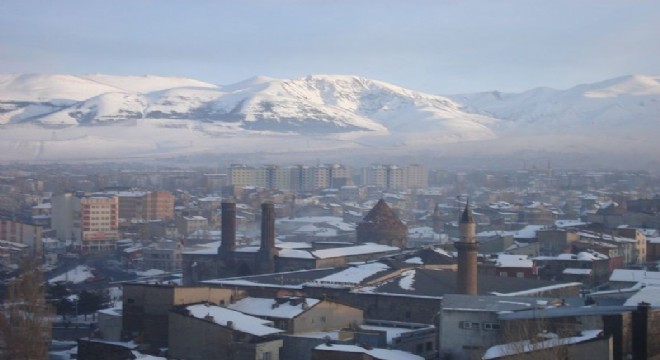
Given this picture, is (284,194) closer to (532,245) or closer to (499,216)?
(499,216)

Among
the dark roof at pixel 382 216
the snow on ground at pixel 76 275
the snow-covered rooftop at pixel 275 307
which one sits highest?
the dark roof at pixel 382 216

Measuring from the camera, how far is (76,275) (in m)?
38.6

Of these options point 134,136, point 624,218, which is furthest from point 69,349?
point 134,136

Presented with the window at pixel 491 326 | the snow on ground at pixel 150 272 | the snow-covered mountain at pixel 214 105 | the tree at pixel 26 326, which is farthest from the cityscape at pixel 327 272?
the snow-covered mountain at pixel 214 105

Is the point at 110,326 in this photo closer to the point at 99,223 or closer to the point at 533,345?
the point at 533,345

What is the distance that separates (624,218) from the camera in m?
50.4

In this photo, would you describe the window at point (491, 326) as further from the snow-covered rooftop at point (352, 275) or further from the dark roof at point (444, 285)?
the snow-covered rooftop at point (352, 275)

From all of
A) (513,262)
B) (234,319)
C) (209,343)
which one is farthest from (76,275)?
(209,343)

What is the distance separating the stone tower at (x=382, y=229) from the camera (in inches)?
1444

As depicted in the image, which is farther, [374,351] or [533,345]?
[374,351]

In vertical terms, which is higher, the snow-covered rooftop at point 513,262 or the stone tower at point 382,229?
the stone tower at point 382,229

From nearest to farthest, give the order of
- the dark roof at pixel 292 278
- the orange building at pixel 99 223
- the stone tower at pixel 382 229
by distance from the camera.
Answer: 1. the dark roof at pixel 292 278
2. the stone tower at pixel 382 229
3. the orange building at pixel 99 223

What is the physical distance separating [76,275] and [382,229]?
1059 centimetres

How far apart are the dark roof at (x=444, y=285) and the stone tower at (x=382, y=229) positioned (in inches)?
445
